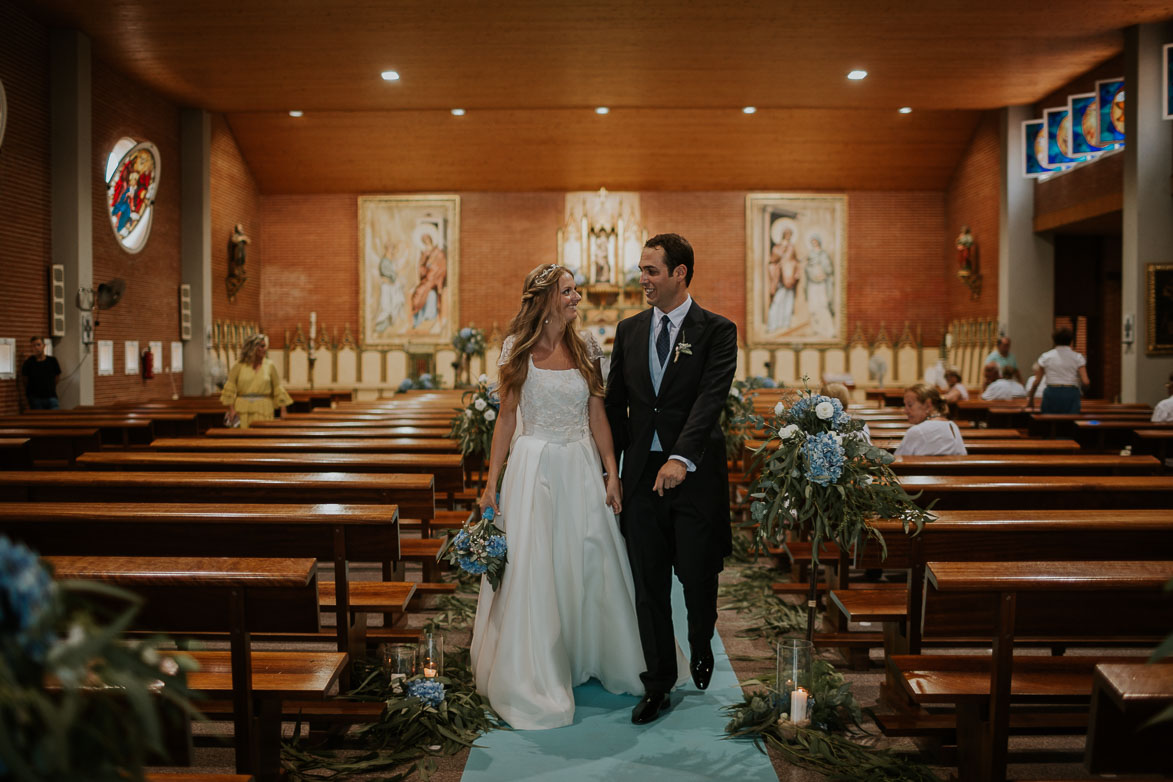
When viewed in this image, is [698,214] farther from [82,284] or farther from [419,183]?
[82,284]

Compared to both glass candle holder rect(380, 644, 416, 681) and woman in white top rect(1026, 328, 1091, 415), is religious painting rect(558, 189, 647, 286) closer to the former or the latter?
woman in white top rect(1026, 328, 1091, 415)

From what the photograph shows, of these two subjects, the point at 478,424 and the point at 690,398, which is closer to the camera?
the point at 690,398

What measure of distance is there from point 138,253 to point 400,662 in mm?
12705

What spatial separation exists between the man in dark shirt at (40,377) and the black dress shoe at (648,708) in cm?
1009

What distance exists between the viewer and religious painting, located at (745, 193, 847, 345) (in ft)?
64.0

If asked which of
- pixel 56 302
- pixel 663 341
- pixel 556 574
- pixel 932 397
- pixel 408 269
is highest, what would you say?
pixel 408 269

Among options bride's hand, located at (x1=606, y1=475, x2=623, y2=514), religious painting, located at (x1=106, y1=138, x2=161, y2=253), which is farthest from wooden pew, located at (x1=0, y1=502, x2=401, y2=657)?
religious painting, located at (x1=106, y1=138, x2=161, y2=253)

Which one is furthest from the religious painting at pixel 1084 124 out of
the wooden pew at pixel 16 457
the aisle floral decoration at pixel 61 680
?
the aisle floral decoration at pixel 61 680

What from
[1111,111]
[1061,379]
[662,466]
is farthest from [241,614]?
[1111,111]

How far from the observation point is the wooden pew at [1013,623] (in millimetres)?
2389

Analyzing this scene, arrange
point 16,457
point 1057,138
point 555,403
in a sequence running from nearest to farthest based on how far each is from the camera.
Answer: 1. point 555,403
2. point 16,457
3. point 1057,138

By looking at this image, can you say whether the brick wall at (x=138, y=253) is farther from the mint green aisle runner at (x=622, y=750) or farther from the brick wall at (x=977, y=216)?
the brick wall at (x=977, y=216)

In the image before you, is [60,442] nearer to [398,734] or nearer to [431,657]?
[431,657]

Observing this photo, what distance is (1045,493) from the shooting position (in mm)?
4289
